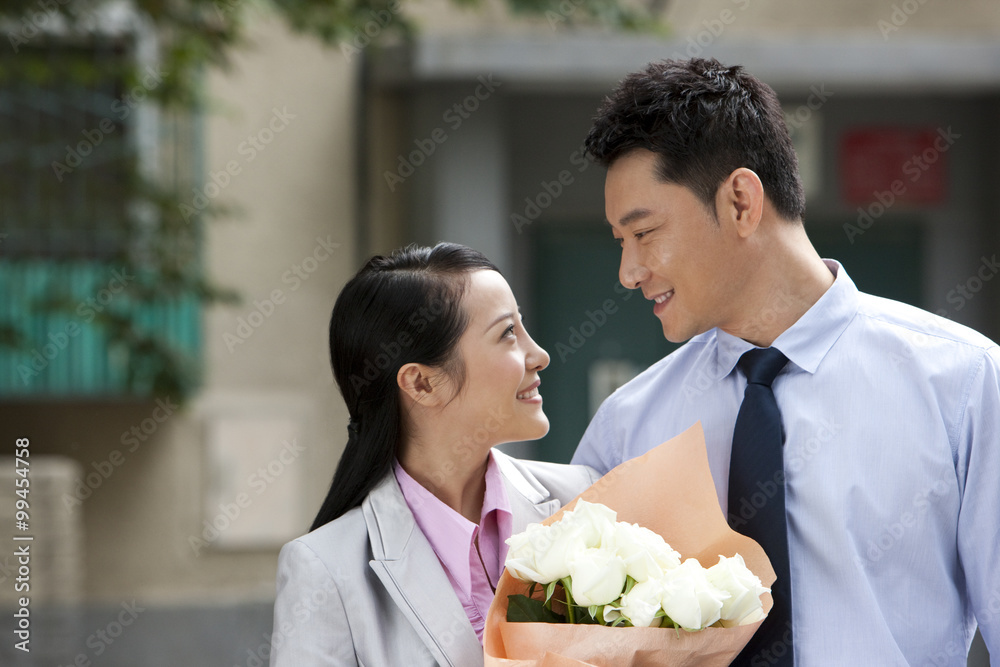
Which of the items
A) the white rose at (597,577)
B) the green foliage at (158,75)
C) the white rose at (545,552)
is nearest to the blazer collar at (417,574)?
the white rose at (545,552)

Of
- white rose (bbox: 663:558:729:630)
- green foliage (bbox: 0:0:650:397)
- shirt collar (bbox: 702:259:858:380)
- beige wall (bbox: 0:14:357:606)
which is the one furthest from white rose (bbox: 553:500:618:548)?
beige wall (bbox: 0:14:357:606)

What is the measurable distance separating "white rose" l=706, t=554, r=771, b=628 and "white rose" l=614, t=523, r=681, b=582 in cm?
7

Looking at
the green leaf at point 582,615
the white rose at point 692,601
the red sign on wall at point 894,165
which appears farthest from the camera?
the red sign on wall at point 894,165

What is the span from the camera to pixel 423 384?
212cm

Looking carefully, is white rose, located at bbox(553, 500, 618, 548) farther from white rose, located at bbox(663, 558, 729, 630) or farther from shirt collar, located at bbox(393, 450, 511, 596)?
shirt collar, located at bbox(393, 450, 511, 596)

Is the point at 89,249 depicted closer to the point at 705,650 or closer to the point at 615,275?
the point at 615,275

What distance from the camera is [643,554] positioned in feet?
5.24

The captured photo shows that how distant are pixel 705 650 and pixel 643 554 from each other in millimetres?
180

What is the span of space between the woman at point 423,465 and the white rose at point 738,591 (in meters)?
0.51

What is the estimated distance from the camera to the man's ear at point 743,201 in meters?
2.09

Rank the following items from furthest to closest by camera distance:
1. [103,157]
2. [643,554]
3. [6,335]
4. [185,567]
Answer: [185,567] < [103,157] < [6,335] < [643,554]

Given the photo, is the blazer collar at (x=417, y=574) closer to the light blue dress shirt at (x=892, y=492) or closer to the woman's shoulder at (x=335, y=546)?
the woman's shoulder at (x=335, y=546)

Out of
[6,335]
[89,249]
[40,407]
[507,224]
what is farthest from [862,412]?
[40,407]

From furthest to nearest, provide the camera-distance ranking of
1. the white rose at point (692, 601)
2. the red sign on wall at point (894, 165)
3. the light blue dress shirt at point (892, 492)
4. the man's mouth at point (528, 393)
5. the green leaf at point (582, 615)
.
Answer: the red sign on wall at point (894, 165) < the man's mouth at point (528, 393) < the light blue dress shirt at point (892, 492) < the green leaf at point (582, 615) < the white rose at point (692, 601)
